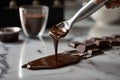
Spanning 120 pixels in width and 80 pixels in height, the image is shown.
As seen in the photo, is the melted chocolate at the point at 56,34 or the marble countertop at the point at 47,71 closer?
the marble countertop at the point at 47,71

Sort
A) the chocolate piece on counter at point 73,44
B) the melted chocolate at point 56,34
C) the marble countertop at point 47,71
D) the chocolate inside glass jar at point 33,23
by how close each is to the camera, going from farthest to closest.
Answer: the chocolate inside glass jar at point 33,23, the chocolate piece on counter at point 73,44, the melted chocolate at point 56,34, the marble countertop at point 47,71

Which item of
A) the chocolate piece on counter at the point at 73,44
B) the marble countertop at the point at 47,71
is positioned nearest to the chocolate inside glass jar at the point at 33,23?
the marble countertop at the point at 47,71

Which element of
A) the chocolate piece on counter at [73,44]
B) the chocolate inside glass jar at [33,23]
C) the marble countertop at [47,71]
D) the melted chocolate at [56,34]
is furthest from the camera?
the chocolate inside glass jar at [33,23]

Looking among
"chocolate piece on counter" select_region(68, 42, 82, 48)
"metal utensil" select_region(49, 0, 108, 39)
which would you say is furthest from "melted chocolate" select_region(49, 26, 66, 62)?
"chocolate piece on counter" select_region(68, 42, 82, 48)

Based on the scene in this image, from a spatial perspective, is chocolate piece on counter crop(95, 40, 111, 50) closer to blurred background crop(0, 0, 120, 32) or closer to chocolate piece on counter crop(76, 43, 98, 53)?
chocolate piece on counter crop(76, 43, 98, 53)

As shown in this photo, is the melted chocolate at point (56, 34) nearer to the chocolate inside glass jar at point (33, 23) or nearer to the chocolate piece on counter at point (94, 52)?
the chocolate piece on counter at point (94, 52)

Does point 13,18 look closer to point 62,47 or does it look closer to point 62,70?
point 62,47

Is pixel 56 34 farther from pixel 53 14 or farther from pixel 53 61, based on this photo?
pixel 53 14

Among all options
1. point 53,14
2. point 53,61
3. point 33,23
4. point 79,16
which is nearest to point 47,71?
point 53,61
